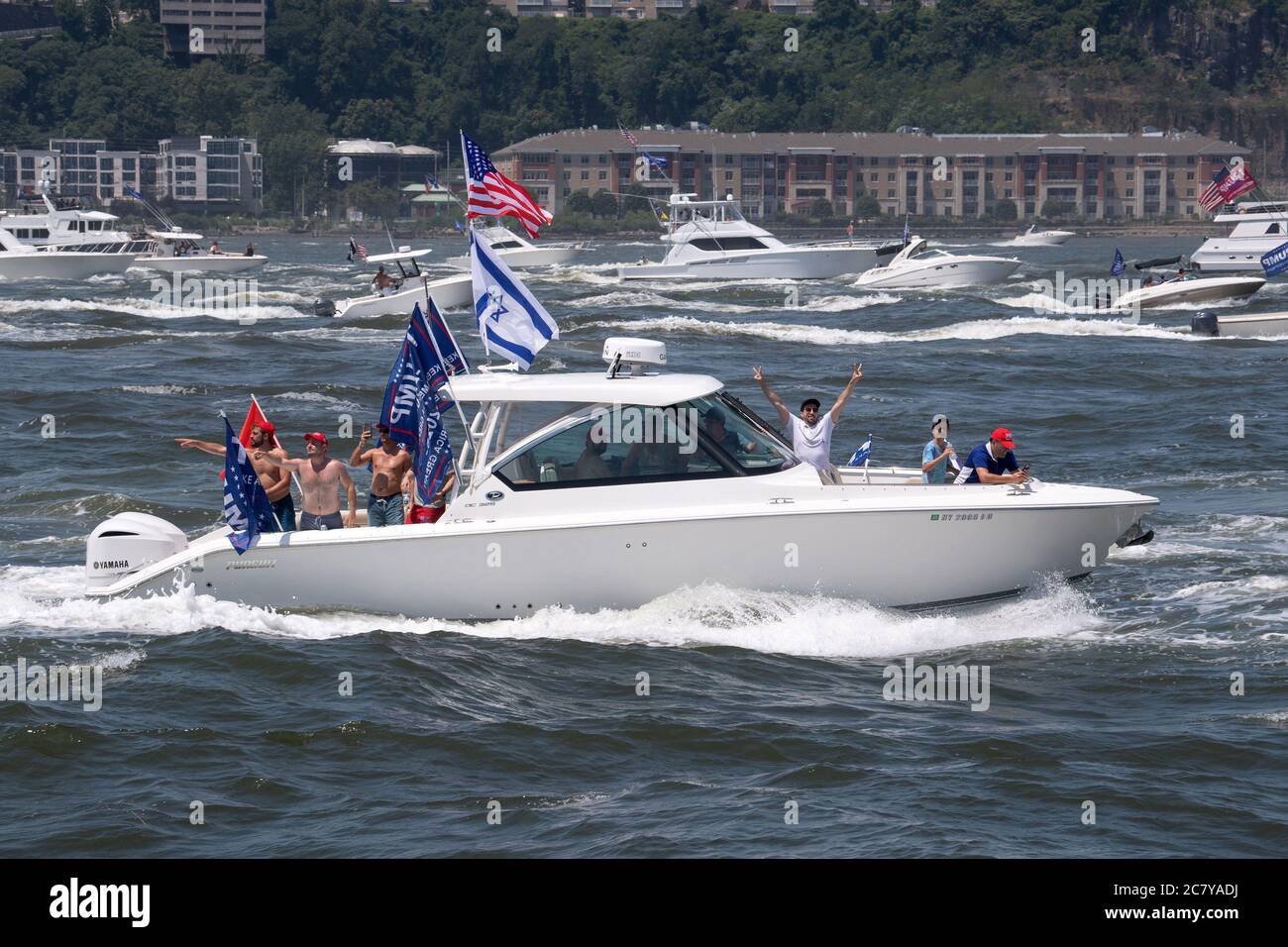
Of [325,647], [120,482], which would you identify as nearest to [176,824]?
[325,647]

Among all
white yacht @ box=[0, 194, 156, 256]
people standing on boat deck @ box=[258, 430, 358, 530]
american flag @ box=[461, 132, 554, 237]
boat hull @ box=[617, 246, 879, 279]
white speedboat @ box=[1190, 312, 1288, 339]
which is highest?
white yacht @ box=[0, 194, 156, 256]

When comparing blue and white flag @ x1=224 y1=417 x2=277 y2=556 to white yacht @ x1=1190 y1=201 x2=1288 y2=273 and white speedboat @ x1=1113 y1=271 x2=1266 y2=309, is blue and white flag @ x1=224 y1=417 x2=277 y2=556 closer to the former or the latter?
white speedboat @ x1=1113 y1=271 x2=1266 y2=309

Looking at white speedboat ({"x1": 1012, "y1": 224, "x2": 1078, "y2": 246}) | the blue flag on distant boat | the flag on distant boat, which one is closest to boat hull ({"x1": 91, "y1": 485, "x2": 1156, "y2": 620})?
the blue flag on distant boat

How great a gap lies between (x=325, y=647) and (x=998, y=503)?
5383mm

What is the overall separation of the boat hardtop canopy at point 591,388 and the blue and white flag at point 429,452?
0.37 metres

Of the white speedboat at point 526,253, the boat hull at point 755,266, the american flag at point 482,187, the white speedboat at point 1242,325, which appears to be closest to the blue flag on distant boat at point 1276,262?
the white speedboat at point 1242,325

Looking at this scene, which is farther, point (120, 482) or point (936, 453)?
point (120, 482)

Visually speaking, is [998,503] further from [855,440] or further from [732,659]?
[855,440]

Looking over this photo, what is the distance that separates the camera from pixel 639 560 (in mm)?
14070

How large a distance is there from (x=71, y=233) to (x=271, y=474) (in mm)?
75488

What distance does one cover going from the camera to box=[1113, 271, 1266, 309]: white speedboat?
52812 millimetres

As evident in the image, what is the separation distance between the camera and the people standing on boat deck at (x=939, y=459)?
15461 mm

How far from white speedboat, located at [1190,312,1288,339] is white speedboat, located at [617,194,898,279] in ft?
96.4

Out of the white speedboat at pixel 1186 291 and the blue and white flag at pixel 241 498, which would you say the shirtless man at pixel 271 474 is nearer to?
the blue and white flag at pixel 241 498
